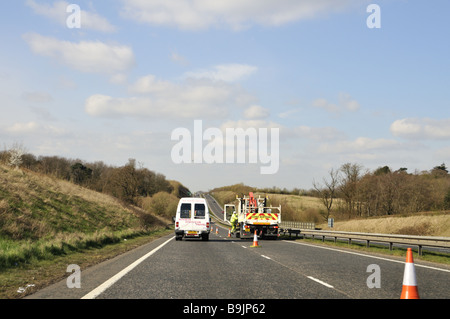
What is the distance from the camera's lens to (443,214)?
44.0 metres

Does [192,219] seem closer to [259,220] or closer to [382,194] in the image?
[259,220]

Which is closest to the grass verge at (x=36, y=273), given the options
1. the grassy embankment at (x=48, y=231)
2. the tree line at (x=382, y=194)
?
the grassy embankment at (x=48, y=231)

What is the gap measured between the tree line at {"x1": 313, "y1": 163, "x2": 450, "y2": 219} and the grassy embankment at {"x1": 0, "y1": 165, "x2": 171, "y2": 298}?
135 ft

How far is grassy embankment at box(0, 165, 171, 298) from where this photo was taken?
448 inches

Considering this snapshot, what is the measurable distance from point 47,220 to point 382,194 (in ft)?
201

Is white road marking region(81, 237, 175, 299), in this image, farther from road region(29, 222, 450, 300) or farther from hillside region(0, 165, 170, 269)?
hillside region(0, 165, 170, 269)

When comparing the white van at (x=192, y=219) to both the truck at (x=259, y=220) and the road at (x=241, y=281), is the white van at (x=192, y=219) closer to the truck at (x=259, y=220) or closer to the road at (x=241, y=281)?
the truck at (x=259, y=220)

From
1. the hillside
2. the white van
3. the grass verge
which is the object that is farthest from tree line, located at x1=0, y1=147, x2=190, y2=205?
the grass verge

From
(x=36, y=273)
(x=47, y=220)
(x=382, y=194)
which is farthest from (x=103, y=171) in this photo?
(x=36, y=273)

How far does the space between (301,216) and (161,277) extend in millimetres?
71022

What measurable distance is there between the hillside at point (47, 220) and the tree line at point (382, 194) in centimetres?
4393

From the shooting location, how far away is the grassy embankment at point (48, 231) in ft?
37.3
